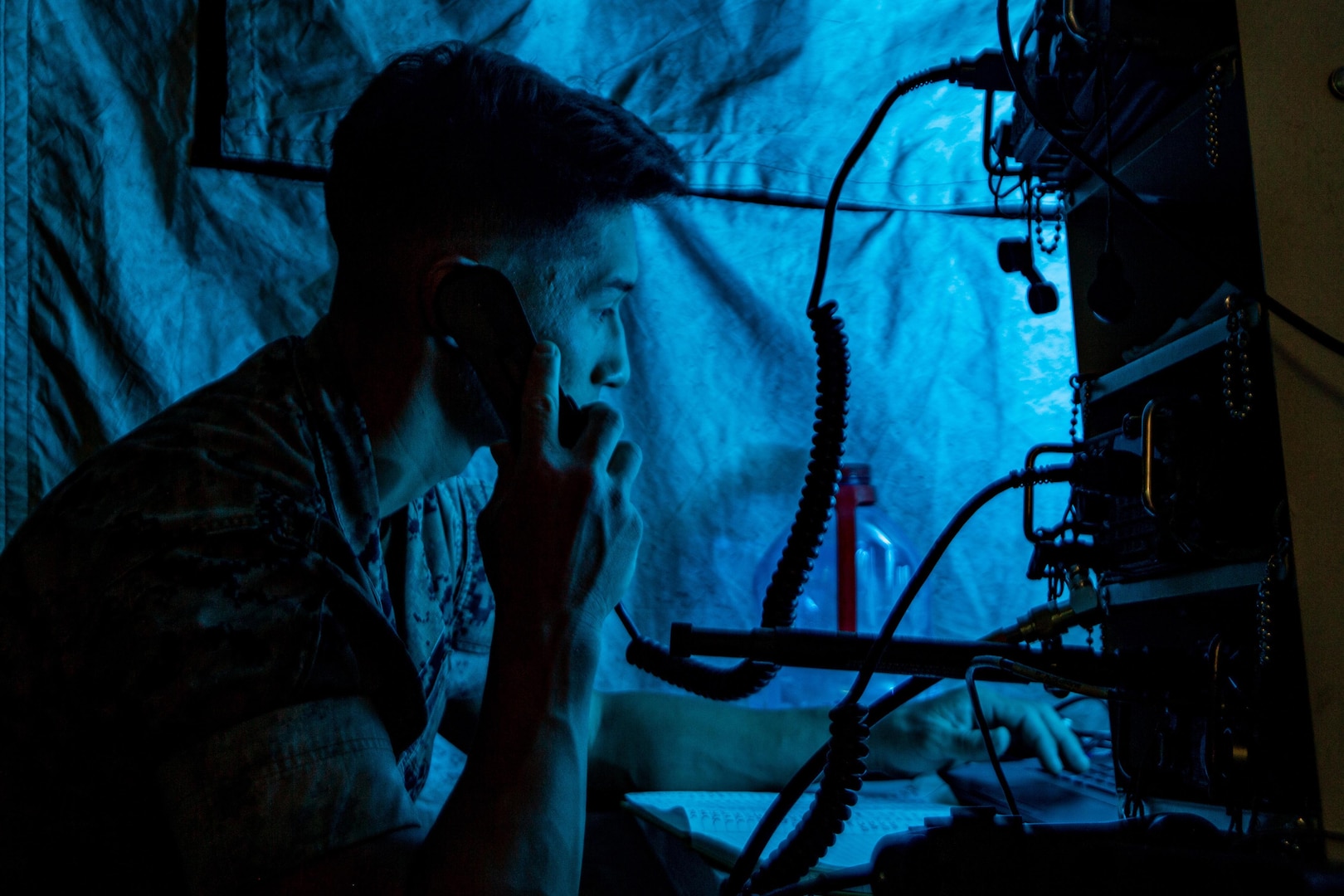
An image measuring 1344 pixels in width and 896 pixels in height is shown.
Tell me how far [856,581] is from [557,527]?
76cm

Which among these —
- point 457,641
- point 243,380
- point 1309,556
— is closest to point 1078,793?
point 1309,556

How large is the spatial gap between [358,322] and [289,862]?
547mm

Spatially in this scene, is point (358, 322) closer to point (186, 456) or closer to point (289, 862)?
point (186, 456)

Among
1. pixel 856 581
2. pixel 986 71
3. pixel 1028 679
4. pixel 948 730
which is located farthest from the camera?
pixel 856 581

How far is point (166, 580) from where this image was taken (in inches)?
24.9

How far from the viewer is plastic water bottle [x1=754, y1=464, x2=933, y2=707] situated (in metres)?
1.42

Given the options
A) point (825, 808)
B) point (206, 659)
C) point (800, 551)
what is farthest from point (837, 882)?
point (800, 551)

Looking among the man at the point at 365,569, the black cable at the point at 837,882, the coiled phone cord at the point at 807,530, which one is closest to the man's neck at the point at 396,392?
the man at the point at 365,569

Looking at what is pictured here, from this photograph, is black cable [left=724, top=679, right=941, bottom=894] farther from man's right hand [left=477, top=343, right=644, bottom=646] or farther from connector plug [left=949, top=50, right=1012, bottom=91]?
connector plug [left=949, top=50, right=1012, bottom=91]

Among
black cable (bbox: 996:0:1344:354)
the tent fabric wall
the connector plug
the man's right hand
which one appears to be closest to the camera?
black cable (bbox: 996:0:1344:354)

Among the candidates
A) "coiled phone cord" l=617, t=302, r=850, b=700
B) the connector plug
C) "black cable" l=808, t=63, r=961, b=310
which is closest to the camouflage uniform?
"coiled phone cord" l=617, t=302, r=850, b=700

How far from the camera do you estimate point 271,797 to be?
0.58 meters

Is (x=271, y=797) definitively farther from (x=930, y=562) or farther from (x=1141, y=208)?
(x=1141, y=208)

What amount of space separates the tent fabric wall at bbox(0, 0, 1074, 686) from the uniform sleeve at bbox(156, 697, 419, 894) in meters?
0.83
